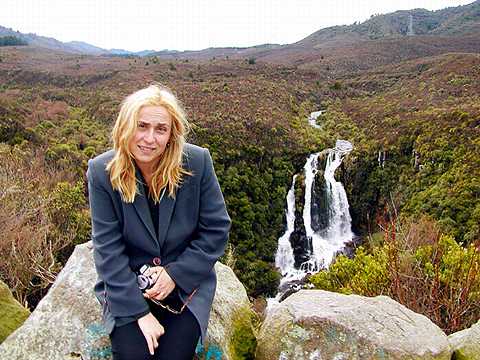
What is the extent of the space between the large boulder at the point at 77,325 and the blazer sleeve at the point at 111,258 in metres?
0.43

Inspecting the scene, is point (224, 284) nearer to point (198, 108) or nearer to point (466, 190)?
point (466, 190)

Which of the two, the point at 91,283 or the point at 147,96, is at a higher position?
the point at 147,96

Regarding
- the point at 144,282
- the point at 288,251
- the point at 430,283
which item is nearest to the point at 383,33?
the point at 288,251

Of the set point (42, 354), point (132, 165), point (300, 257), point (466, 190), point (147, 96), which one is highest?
point (147, 96)

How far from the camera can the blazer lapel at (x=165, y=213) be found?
2840 mm

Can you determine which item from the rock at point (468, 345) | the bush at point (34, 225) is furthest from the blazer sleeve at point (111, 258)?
the bush at point (34, 225)

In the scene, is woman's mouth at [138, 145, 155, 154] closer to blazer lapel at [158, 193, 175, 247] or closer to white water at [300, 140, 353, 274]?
blazer lapel at [158, 193, 175, 247]

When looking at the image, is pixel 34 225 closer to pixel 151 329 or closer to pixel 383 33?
pixel 151 329

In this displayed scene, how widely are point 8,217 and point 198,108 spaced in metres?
24.4

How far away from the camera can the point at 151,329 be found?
2617 mm

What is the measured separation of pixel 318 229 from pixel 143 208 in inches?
898

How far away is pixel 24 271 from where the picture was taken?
746cm

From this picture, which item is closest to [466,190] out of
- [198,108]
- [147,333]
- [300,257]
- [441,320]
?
[300,257]

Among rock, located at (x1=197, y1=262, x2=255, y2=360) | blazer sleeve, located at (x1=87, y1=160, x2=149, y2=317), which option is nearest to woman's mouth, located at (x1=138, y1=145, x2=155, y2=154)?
blazer sleeve, located at (x1=87, y1=160, x2=149, y2=317)
